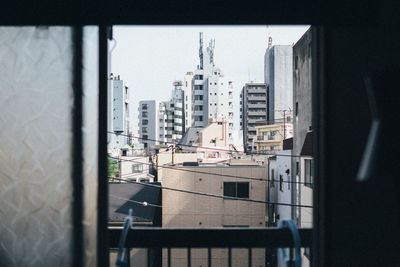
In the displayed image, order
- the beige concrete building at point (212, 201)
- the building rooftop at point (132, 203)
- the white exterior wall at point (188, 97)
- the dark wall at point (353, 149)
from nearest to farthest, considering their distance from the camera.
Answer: the dark wall at point (353, 149), the building rooftop at point (132, 203), the beige concrete building at point (212, 201), the white exterior wall at point (188, 97)

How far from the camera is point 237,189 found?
34.6ft

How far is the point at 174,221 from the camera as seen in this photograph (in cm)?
1053

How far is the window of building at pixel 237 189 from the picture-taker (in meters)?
10.5

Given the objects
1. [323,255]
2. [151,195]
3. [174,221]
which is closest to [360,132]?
[323,255]

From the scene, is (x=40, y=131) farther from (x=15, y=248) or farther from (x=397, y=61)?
(x=397, y=61)

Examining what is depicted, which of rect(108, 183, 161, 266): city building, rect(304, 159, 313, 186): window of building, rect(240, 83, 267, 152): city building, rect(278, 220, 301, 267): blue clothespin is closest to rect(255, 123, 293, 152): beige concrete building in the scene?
rect(240, 83, 267, 152): city building

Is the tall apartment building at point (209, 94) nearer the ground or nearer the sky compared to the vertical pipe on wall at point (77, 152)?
nearer the sky

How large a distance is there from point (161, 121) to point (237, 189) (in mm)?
28906

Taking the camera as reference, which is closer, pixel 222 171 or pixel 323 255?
pixel 323 255

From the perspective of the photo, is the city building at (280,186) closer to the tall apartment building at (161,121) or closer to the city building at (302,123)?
the city building at (302,123)

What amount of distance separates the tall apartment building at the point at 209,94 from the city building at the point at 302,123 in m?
25.9

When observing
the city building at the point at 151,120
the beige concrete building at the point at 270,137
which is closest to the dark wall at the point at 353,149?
the beige concrete building at the point at 270,137

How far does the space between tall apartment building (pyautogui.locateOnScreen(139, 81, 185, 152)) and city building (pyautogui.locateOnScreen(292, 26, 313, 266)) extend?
28.8m

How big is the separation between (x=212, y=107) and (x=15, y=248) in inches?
1393
